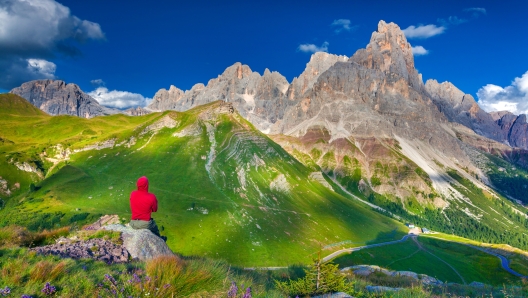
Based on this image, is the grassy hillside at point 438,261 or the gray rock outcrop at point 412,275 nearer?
the gray rock outcrop at point 412,275

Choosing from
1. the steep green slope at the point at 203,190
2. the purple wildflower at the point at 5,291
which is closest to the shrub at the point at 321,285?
the purple wildflower at the point at 5,291

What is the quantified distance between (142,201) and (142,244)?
291cm

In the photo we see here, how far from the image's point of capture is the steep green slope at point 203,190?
308 ft

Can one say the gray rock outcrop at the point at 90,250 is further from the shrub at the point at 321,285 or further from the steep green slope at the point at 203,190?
the steep green slope at the point at 203,190

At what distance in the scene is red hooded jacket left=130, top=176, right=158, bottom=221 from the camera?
17453mm

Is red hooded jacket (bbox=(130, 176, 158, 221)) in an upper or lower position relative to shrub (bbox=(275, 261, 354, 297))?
upper

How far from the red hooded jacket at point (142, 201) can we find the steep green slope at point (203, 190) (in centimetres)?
7009

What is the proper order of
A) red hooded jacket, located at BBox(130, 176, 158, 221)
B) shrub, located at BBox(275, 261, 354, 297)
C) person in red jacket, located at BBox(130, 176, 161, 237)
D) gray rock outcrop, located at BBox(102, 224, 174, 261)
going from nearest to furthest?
shrub, located at BBox(275, 261, 354, 297), gray rock outcrop, located at BBox(102, 224, 174, 261), red hooded jacket, located at BBox(130, 176, 158, 221), person in red jacket, located at BBox(130, 176, 161, 237)

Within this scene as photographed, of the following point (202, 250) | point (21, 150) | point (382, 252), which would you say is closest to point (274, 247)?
Result: point (202, 250)

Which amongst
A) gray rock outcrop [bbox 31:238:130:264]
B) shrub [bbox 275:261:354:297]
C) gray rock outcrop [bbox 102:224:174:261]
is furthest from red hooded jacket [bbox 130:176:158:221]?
shrub [bbox 275:261:354:297]

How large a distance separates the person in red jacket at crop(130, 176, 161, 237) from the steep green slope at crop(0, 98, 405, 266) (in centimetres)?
6980

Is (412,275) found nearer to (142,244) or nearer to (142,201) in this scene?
(142,244)

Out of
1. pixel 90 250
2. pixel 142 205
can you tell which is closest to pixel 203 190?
pixel 142 205

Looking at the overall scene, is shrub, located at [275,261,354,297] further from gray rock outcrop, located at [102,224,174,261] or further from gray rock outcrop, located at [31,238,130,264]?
gray rock outcrop, located at [31,238,130,264]
